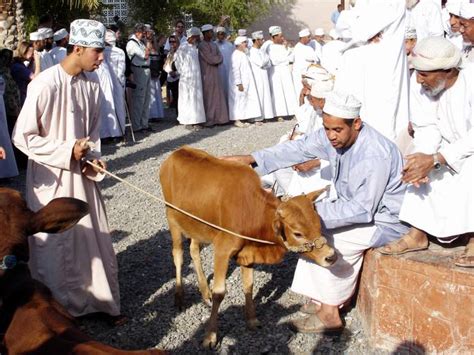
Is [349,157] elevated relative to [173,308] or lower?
elevated

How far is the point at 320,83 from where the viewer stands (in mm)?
6270

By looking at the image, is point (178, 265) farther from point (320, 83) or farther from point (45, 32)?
point (45, 32)

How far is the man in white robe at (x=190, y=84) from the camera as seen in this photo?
1556 centimetres

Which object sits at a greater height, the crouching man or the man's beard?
the man's beard

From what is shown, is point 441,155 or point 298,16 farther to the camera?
point 298,16

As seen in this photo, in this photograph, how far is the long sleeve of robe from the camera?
4.62m

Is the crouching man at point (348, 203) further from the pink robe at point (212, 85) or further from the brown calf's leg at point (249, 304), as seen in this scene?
the pink robe at point (212, 85)

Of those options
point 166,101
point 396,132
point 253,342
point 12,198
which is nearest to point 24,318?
point 12,198

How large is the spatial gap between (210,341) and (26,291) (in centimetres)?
218

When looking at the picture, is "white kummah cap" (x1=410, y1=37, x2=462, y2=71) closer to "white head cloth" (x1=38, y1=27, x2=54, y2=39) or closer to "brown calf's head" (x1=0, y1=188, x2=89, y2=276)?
"brown calf's head" (x1=0, y1=188, x2=89, y2=276)

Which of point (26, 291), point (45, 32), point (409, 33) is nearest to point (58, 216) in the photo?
point (26, 291)

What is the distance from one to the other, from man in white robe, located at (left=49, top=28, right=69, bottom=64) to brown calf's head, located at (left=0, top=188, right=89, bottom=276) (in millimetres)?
9697

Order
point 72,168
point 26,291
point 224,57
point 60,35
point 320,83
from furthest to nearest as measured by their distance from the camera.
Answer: point 224,57 → point 60,35 → point 320,83 → point 72,168 → point 26,291

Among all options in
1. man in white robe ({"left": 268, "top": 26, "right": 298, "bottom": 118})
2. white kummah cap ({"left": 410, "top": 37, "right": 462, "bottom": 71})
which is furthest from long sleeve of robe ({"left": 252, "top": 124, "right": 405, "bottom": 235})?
man in white robe ({"left": 268, "top": 26, "right": 298, "bottom": 118})
